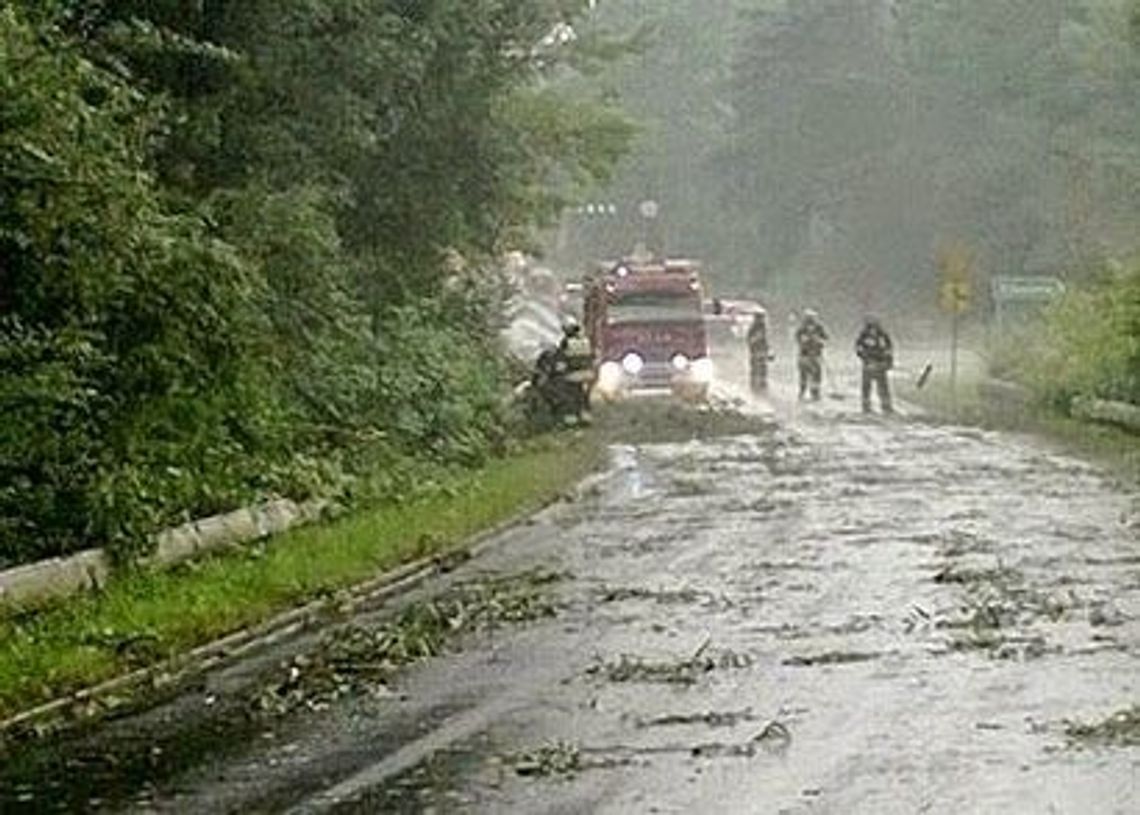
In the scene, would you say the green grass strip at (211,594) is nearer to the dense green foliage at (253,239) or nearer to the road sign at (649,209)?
the dense green foliage at (253,239)

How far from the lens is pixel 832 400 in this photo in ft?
178

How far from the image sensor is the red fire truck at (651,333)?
177 ft

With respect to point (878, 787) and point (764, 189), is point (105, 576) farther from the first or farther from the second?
point (764, 189)

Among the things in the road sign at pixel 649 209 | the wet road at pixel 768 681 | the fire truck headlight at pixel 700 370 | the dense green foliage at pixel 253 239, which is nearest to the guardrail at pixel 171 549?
the dense green foliage at pixel 253 239

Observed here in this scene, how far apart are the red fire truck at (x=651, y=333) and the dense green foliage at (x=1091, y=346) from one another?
22.5 feet

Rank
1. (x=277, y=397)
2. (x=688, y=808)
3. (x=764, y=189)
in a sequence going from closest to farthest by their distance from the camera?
(x=688, y=808), (x=277, y=397), (x=764, y=189)

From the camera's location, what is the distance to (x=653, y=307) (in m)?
54.8

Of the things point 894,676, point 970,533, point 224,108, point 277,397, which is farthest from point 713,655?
point 224,108

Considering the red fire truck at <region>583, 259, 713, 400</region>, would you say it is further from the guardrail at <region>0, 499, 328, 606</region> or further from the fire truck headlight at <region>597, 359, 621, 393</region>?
the guardrail at <region>0, 499, 328, 606</region>

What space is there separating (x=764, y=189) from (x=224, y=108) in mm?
79833

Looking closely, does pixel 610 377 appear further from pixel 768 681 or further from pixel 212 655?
pixel 768 681

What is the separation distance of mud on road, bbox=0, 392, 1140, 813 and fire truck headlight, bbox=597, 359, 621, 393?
88.9ft

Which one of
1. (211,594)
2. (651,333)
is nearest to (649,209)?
(651,333)

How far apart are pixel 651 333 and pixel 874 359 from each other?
5888 millimetres
